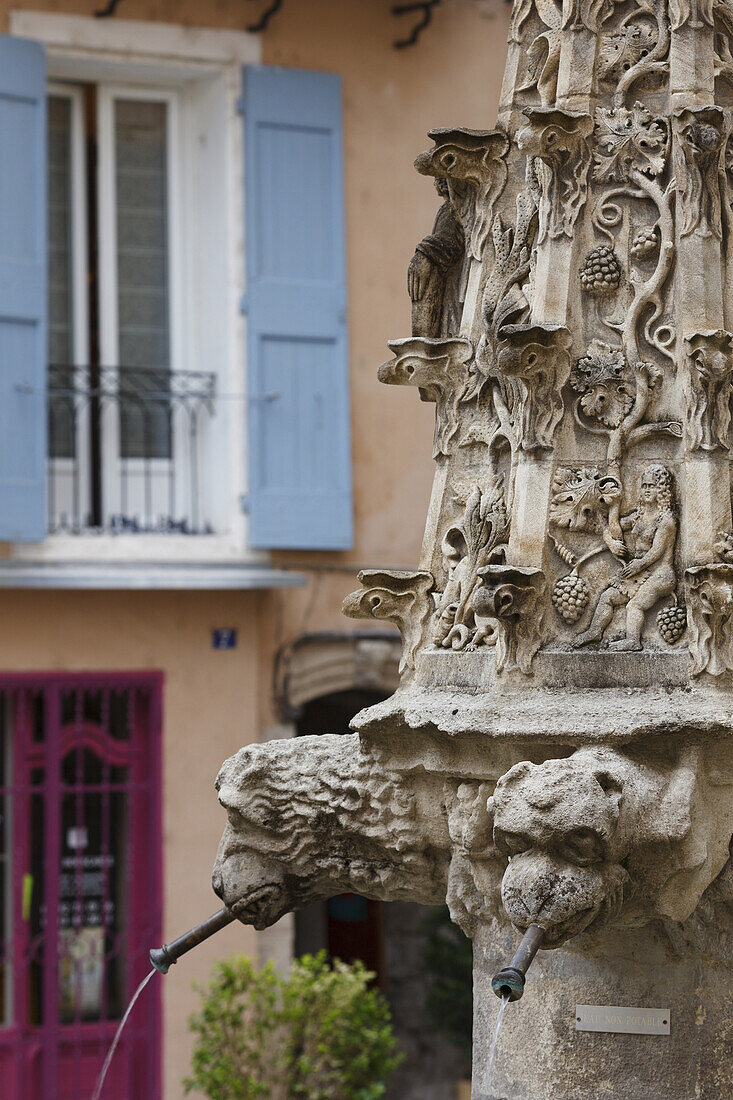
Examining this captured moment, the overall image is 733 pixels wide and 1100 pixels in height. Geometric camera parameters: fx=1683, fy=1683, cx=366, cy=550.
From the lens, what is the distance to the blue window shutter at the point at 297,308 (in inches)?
373

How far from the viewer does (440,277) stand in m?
4.23

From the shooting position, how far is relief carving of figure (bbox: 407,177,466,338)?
4.19 m

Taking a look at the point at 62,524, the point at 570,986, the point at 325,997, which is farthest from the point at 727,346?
the point at 62,524

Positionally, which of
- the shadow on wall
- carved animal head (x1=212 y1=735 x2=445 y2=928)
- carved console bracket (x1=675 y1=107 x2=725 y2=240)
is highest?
carved console bracket (x1=675 y1=107 x2=725 y2=240)

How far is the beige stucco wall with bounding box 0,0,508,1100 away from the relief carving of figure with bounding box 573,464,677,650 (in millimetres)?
5930

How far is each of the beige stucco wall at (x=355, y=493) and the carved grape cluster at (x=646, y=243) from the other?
5856 millimetres

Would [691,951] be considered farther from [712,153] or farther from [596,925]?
[712,153]

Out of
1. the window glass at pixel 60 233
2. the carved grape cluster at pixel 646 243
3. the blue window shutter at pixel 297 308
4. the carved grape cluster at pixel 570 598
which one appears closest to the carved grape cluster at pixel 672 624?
the carved grape cluster at pixel 570 598

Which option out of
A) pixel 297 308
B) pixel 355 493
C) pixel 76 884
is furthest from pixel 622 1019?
pixel 297 308

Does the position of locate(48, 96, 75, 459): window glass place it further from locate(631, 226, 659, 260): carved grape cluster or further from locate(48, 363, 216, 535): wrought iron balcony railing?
locate(631, 226, 659, 260): carved grape cluster

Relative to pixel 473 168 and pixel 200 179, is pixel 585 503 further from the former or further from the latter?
pixel 200 179

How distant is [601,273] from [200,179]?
637 cm

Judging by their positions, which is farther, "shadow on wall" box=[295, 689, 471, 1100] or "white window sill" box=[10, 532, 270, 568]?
"shadow on wall" box=[295, 689, 471, 1100]

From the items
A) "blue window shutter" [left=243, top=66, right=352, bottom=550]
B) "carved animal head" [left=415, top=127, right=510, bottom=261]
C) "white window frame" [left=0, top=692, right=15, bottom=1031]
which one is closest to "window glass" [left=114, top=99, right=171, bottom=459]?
"blue window shutter" [left=243, top=66, right=352, bottom=550]
